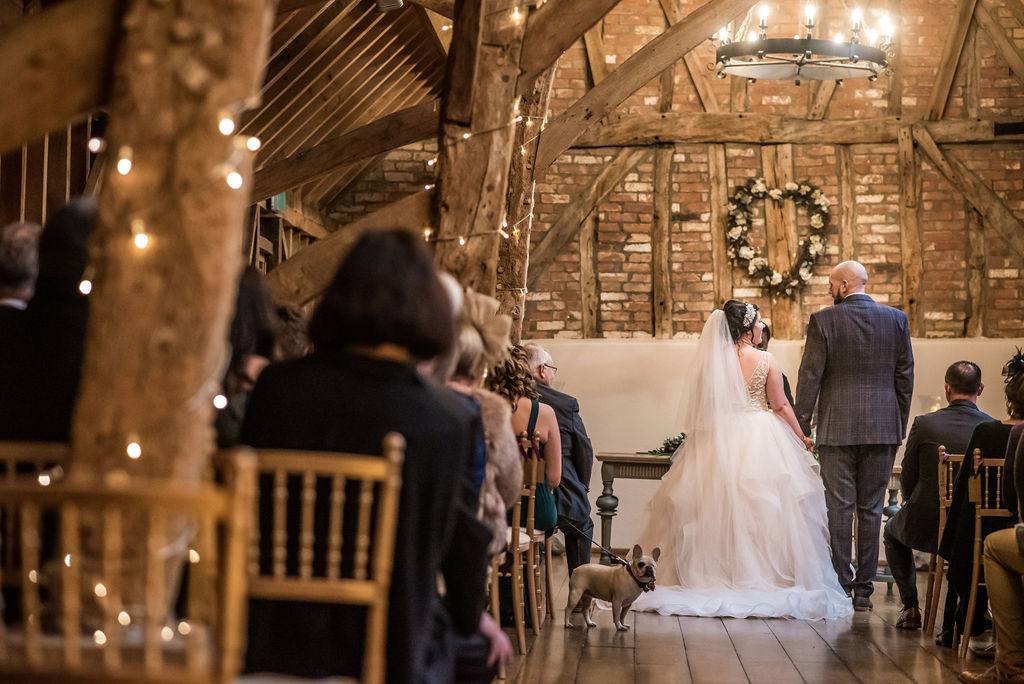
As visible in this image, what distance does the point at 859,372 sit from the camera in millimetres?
6137

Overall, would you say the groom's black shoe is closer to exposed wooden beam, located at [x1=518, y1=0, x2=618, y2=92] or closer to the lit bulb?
exposed wooden beam, located at [x1=518, y1=0, x2=618, y2=92]

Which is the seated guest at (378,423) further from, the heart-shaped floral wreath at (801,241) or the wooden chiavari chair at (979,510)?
the heart-shaped floral wreath at (801,241)

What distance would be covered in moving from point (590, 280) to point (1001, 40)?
3.69 meters

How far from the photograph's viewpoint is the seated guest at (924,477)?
5.60 metres

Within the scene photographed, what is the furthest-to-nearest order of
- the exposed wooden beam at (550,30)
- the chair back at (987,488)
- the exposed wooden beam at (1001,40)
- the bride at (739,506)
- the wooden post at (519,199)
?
1. the exposed wooden beam at (1001,40)
2. the wooden post at (519,199)
3. the bride at (739,506)
4. the chair back at (987,488)
5. the exposed wooden beam at (550,30)

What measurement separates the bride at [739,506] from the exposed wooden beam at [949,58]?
13.8 feet

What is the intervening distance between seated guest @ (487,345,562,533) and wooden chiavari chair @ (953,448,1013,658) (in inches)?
69.2

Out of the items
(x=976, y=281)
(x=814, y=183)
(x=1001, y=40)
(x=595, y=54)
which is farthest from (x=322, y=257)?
(x=1001, y=40)

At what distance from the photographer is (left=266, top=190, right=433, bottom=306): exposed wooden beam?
13.8 ft

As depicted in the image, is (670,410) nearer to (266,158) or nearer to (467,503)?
(266,158)

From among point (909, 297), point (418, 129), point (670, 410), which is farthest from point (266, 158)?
point (909, 297)

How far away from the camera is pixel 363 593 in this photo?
2029 millimetres

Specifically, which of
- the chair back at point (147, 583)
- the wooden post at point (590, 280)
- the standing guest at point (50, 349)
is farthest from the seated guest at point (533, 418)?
the wooden post at point (590, 280)

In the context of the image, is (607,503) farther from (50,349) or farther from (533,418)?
(50,349)
